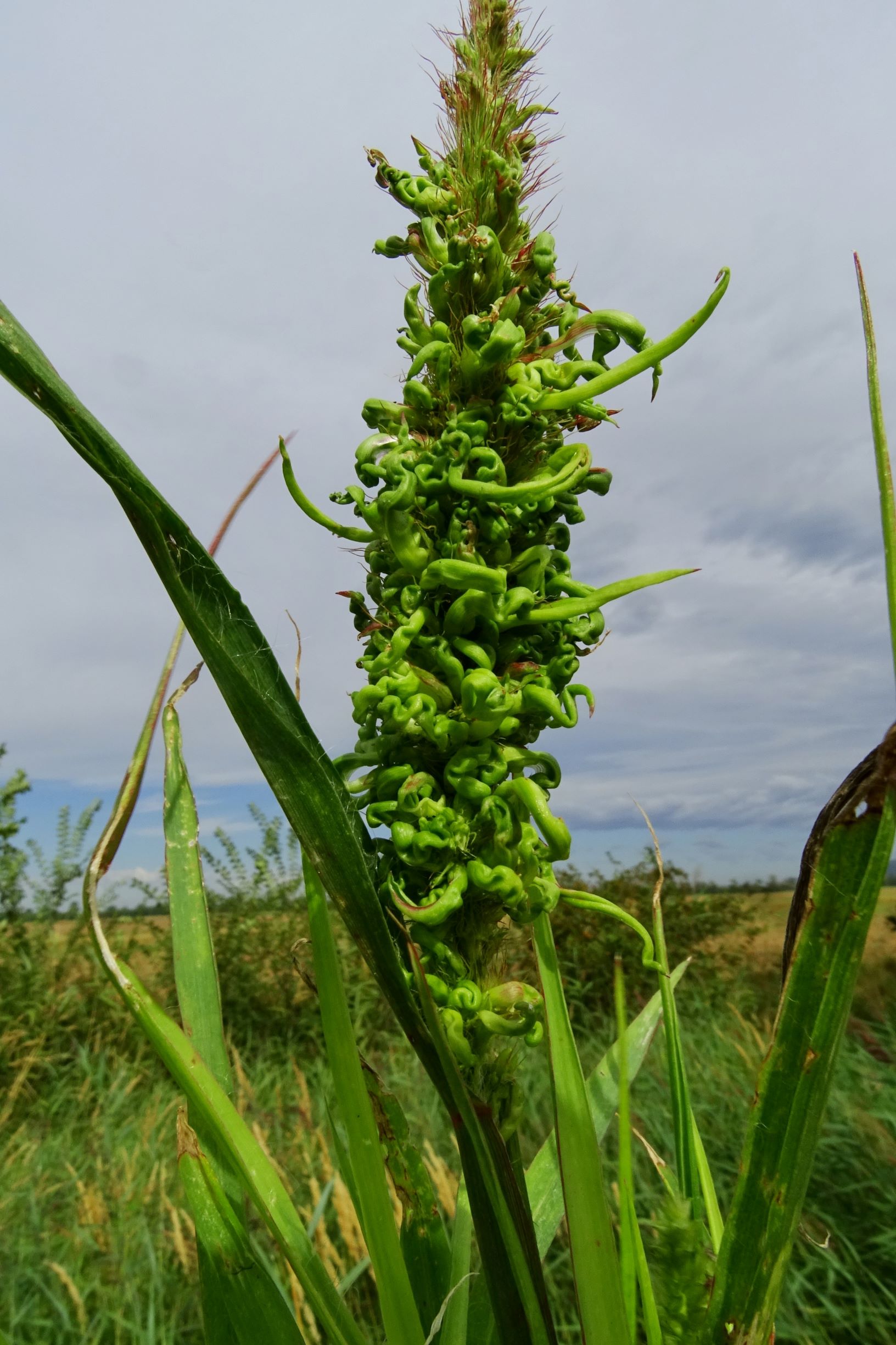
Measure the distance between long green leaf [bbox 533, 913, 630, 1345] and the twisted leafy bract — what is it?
5 centimetres

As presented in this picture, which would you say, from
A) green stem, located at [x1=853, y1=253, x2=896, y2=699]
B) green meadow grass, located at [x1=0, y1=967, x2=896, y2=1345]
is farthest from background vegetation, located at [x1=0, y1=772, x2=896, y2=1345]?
green stem, located at [x1=853, y1=253, x2=896, y2=699]

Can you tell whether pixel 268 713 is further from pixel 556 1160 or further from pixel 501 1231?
pixel 556 1160

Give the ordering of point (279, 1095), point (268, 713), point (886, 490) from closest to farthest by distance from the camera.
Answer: point (886, 490)
point (268, 713)
point (279, 1095)

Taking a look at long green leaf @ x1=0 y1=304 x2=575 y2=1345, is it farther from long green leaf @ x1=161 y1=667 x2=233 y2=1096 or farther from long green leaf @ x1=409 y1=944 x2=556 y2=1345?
long green leaf @ x1=161 y1=667 x2=233 y2=1096

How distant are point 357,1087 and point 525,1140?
10.7 feet

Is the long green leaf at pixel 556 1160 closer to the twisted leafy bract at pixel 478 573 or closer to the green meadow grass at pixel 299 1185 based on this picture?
the twisted leafy bract at pixel 478 573

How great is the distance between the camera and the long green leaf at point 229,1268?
2.99ft

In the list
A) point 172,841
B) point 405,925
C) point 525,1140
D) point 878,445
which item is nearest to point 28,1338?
point 525,1140

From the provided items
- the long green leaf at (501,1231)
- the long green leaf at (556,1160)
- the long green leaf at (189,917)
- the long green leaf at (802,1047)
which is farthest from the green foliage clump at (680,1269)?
the long green leaf at (189,917)

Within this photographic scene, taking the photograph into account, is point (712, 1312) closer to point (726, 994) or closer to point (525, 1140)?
point (525, 1140)

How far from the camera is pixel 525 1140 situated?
3.70m

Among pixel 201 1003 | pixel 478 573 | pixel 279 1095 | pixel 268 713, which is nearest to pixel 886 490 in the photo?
pixel 478 573

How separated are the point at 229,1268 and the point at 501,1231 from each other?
0.31 meters

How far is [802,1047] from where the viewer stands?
76 cm
